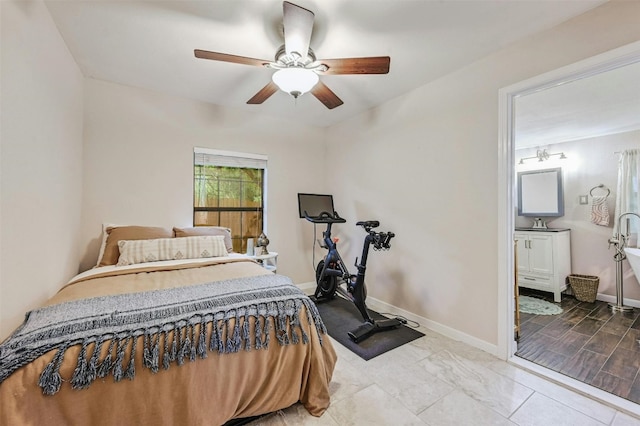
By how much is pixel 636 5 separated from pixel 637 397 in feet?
7.83


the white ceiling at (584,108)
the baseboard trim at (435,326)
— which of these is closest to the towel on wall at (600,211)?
the white ceiling at (584,108)

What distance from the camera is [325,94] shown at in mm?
2213

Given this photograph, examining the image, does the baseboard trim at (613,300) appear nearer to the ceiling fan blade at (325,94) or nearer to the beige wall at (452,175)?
the beige wall at (452,175)

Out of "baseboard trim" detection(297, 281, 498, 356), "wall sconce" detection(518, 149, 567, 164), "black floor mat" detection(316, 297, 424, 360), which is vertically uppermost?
"wall sconce" detection(518, 149, 567, 164)

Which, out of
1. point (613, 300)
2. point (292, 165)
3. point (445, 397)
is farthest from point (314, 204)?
point (613, 300)

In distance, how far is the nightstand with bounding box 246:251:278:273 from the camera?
3300 millimetres

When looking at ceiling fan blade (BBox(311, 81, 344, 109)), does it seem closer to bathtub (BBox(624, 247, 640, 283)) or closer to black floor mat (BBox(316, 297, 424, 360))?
black floor mat (BBox(316, 297, 424, 360))

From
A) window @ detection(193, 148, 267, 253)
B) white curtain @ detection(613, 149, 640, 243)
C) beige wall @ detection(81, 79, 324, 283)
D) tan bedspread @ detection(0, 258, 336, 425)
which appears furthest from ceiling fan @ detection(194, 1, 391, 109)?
white curtain @ detection(613, 149, 640, 243)

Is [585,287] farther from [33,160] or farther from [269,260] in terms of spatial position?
[33,160]

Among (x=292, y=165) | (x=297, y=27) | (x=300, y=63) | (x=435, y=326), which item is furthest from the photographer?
(x=292, y=165)

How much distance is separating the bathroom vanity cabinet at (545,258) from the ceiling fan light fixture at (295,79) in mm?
3343

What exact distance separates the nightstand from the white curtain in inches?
171

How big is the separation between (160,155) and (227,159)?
2.45 feet

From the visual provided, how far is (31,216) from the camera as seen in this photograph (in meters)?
1.62
